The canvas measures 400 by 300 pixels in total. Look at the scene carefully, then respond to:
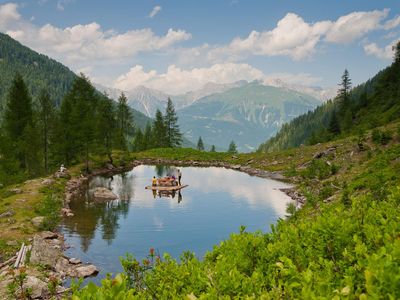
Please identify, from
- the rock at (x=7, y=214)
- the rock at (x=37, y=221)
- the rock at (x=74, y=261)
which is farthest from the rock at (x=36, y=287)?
the rock at (x=7, y=214)

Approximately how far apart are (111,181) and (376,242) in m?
55.1

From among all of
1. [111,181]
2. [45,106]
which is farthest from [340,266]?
[45,106]

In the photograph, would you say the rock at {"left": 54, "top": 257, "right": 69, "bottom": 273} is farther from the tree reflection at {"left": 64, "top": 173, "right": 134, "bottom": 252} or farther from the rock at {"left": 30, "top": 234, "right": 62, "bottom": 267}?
the tree reflection at {"left": 64, "top": 173, "right": 134, "bottom": 252}

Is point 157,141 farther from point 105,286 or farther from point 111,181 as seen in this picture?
point 105,286

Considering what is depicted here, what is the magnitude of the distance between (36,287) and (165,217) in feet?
65.8

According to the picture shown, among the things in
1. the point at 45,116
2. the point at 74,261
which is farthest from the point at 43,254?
the point at 45,116

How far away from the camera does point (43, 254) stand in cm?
2398

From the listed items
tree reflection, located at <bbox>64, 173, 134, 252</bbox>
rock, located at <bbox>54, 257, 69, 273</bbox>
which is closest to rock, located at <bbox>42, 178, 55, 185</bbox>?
tree reflection, located at <bbox>64, 173, 134, 252</bbox>

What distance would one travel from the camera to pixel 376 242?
698 cm

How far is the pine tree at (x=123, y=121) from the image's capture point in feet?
300

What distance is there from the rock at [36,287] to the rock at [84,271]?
3635 millimetres

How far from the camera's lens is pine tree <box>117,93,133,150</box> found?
3595 inches

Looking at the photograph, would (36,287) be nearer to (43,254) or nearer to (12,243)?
(43,254)

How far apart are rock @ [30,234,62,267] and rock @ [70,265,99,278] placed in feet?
5.15
